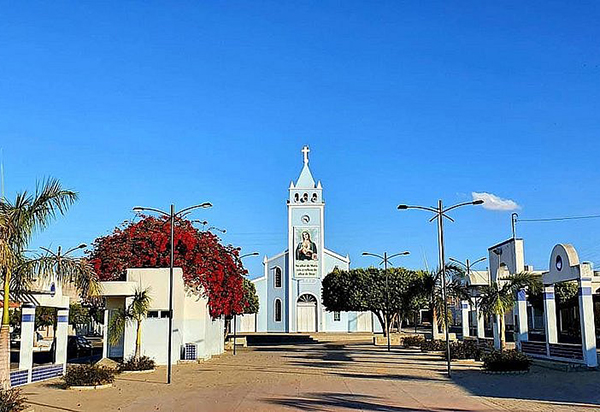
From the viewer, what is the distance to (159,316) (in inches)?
1330

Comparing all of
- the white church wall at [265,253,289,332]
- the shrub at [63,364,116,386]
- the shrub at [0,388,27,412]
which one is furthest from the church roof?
the shrub at [0,388,27,412]

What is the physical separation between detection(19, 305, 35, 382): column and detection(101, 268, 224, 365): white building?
7452 mm

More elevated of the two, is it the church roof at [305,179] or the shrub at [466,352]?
the church roof at [305,179]

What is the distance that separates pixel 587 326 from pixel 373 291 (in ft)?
97.7

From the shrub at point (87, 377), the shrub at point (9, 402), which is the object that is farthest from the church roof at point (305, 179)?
the shrub at point (9, 402)

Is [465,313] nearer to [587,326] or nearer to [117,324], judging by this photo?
[587,326]

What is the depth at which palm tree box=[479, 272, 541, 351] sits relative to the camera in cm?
3247

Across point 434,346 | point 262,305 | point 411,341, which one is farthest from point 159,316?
point 262,305

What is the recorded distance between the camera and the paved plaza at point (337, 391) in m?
Answer: 17.8

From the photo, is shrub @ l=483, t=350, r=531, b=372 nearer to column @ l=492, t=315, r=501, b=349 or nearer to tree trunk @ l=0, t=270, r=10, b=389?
column @ l=492, t=315, r=501, b=349

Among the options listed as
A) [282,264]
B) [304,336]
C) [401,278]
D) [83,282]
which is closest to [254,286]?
[282,264]

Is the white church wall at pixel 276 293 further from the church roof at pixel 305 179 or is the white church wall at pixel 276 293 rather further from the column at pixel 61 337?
the column at pixel 61 337

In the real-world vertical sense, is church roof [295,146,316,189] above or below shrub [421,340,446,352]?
above

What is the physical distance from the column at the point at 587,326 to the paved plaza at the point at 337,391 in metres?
0.74
